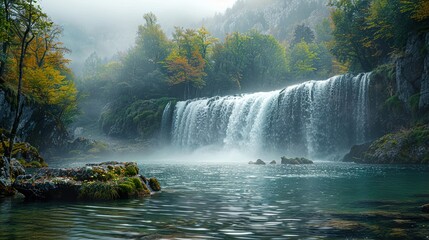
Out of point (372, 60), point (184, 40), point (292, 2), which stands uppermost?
point (292, 2)

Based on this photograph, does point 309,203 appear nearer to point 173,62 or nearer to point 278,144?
point 278,144

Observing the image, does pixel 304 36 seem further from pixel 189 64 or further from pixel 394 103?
pixel 394 103

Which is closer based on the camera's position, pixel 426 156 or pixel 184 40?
pixel 426 156

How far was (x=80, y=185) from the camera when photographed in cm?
1423

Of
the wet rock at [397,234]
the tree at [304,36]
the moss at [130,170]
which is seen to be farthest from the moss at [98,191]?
the tree at [304,36]

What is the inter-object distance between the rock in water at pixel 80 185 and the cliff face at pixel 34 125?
88.0ft

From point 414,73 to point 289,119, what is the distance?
56.7 feet

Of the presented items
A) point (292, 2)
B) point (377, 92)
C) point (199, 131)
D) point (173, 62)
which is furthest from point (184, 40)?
point (292, 2)

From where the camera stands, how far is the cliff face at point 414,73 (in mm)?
36469

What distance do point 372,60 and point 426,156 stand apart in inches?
935

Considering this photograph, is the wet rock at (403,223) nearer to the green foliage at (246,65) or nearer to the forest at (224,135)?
the forest at (224,135)

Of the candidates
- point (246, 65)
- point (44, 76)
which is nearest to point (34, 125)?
point (44, 76)

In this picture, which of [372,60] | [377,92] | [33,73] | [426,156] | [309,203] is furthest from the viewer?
[372,60]

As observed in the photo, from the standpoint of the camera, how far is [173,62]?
255ft
